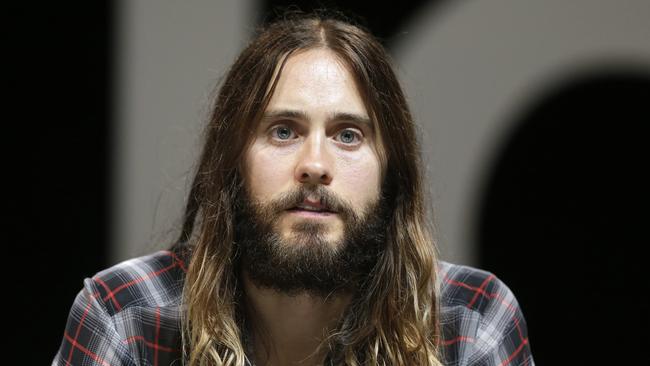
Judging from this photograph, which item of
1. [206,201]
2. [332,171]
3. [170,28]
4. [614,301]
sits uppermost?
[170,28]

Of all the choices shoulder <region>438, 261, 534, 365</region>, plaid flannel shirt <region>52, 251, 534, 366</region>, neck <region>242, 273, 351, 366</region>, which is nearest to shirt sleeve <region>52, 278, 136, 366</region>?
plaid flannel shirt <region>52, 251, 534, 366</region>

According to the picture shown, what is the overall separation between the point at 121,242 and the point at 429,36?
144 cm

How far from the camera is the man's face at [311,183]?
203 cm

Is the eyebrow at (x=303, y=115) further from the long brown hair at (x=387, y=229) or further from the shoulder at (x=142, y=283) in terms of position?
the shoulder at (x=142, y=283)

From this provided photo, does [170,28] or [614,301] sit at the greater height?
[170,28]

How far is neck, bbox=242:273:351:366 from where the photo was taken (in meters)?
2.15

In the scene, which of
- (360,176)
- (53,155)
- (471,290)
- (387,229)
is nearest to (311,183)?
(360,176)

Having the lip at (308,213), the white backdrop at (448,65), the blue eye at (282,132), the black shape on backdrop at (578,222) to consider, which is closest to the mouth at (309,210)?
the lip at (308,213)

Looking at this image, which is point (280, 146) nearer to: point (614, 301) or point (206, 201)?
point (206, 201)

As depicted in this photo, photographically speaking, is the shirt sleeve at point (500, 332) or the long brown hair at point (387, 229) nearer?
the long brown hair at point (387, 229)

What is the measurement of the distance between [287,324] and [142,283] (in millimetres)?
366

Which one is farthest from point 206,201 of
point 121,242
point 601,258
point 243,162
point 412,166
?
point 601,258

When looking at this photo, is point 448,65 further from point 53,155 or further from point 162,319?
point 162,319

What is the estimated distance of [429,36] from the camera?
3.49 meters
